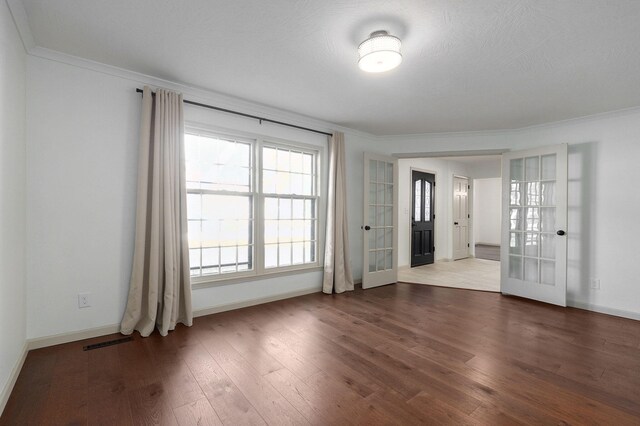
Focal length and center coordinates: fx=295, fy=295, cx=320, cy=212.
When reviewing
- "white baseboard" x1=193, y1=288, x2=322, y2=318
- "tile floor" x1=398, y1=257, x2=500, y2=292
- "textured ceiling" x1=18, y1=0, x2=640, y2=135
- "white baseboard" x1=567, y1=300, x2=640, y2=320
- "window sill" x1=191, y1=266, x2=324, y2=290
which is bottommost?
"tile floor" x1=398, y1=257, x2=500, y2=292

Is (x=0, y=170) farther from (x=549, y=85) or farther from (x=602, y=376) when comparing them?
(x=549, y=85)

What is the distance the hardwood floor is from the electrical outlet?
0.33 metres

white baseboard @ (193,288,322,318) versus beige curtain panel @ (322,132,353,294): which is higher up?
beige curtain panel @ (322,132,353,294)

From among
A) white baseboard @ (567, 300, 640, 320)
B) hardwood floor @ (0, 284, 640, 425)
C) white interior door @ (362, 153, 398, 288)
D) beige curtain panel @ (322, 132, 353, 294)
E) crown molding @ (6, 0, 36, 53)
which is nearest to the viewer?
hardwood floor @ (0, 284, 640, 425)

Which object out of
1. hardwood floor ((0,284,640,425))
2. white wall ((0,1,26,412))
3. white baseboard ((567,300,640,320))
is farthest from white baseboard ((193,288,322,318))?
white baseboard ((567,300,640,320))

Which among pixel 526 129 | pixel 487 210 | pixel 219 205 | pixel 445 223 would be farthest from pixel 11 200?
pixel 487 210

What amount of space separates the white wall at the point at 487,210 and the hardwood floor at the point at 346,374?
8.27 m

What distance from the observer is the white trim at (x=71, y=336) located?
97.0 inches

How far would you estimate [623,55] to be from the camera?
7.72ft

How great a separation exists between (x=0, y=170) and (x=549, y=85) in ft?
14.7

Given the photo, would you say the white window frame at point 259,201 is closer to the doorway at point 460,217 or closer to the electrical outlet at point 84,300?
the electrical outlet at point 84,300

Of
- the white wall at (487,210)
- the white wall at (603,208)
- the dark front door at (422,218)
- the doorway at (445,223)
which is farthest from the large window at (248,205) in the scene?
the white wall at (487,210)

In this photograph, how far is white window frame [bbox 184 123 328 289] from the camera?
134 inches

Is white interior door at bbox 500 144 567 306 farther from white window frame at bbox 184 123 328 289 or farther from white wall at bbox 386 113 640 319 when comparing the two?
white window frame at bbox 184 123 328 289
